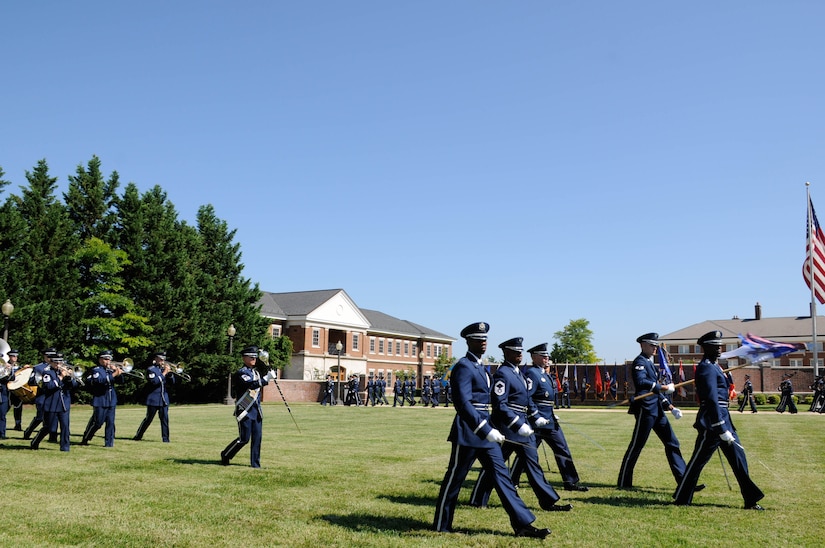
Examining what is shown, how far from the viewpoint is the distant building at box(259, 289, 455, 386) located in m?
75.1

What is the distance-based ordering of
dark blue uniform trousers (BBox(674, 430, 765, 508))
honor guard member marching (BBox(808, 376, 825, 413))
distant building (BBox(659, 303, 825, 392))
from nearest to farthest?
dark blue uniform trousers (BBox(674, 430, 765, 508)) → honor guard member marching (BBox(808, 376, 825, 413)) → distant building (BBox(659, 303, 825, 392))

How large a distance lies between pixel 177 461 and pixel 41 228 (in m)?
33.0

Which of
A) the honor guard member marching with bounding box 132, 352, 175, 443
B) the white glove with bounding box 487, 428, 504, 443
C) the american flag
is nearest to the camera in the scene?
the white glove with bounding box 487, 428, 504, 443

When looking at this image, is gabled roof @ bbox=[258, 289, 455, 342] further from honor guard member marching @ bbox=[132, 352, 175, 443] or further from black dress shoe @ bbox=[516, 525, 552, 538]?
black dress shoe @ bbox=[516, 525, 552, 538]

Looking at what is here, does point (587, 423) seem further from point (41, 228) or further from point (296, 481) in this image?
point (41, 228)

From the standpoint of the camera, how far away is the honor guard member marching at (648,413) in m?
10.0

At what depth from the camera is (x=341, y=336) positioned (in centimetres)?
8144

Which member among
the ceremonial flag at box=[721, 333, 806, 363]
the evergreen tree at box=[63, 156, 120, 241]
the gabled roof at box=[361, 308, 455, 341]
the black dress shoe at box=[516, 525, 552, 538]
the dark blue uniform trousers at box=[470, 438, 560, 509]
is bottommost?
the black dress shoe at box=[516, 525, 552, 538]

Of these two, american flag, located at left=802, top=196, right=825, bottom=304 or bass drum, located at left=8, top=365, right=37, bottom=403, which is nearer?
bass drum, located at left=8, top=365, right=37, bottom=403

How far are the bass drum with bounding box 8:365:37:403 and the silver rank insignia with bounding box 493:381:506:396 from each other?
14082mm

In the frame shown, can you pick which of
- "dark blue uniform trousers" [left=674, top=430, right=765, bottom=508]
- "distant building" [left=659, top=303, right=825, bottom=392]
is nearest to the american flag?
"dark blue uniform trousers" [left=674, top=430, right=765, bottom=508]

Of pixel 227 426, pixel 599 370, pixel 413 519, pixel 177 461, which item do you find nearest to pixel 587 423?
pixel 227 426

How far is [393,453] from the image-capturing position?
14883 mm

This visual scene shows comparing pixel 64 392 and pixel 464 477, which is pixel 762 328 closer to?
pixel 64 392
